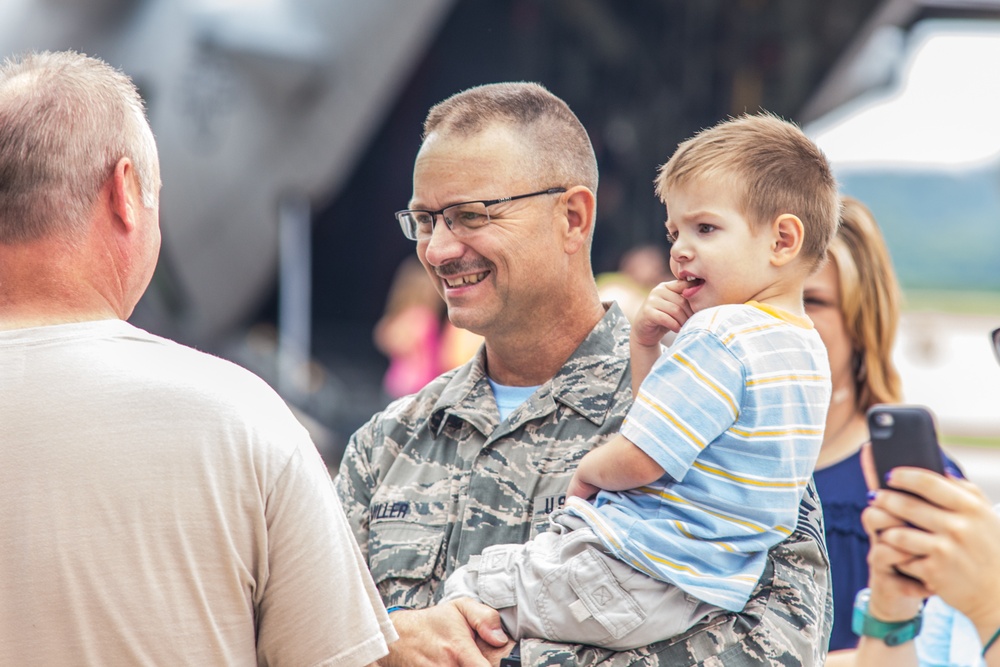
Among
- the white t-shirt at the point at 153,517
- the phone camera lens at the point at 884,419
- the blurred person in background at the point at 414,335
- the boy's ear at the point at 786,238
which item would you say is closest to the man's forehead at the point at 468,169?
the boy's ear at the point at 786,238

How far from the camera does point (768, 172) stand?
6.02 ft

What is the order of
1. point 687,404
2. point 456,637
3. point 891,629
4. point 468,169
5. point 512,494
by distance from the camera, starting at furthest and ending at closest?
point 468,169
point 512,494
point 456,637
point 687,404
point 891,629

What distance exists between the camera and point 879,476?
1.37m

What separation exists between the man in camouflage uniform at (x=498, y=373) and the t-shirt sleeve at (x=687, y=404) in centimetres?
36

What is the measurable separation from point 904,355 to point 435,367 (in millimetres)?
3608

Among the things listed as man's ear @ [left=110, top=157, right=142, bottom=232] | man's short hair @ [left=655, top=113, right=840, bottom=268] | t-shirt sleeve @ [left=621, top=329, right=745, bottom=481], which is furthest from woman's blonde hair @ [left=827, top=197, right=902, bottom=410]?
man's ear @ [left=110, top=157, right=142, bottom=232]

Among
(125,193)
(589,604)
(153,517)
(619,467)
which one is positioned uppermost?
(125,193)

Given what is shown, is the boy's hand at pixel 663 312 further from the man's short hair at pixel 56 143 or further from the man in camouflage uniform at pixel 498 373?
the man's short hair at pixel 56 143

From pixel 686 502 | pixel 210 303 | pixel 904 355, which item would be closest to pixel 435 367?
pixel 904 355

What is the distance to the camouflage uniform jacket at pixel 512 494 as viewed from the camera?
72.6 inches

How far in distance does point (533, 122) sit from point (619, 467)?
0.85 m

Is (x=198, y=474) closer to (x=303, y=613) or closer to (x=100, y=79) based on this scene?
(x=303, y=613)

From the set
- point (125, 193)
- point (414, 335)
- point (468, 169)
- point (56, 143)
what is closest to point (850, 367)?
point (468, 169)

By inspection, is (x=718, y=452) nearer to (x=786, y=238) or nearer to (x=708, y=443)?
(x=708, y=443)
